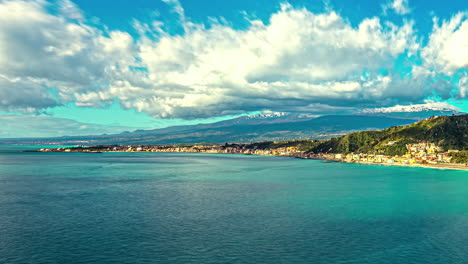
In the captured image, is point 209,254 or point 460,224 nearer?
point 209,254

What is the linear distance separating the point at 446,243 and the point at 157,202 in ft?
198

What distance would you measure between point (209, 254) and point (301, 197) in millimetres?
55145

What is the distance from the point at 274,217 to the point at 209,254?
25717mm

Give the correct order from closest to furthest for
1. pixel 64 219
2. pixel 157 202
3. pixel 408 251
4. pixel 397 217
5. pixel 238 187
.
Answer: pixel 408 251, pixel 64 219, pixel 397 217, pixel 157 202, pixel 238 187

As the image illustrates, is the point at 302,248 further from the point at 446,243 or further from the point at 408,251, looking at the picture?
the point at 446,243

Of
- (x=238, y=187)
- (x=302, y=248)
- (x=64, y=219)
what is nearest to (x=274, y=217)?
(x=302, y=248)

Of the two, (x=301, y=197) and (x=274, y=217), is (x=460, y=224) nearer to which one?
(x=274, y=217)

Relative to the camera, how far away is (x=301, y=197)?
97.6 m

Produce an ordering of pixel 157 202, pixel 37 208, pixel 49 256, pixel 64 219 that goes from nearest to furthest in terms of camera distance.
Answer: pixel 49 256 < pixel 64 219 < pixel 37 208 < pixel 157 202

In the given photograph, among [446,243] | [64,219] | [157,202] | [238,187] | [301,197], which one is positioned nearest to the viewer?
[446,243]

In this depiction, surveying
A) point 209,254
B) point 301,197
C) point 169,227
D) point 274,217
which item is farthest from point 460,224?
point 169,227

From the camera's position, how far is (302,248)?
49719 millimetres

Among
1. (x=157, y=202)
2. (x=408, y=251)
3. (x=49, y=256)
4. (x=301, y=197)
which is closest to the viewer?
(x=49, y=256)

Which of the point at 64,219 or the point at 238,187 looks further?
the point at 238,187
